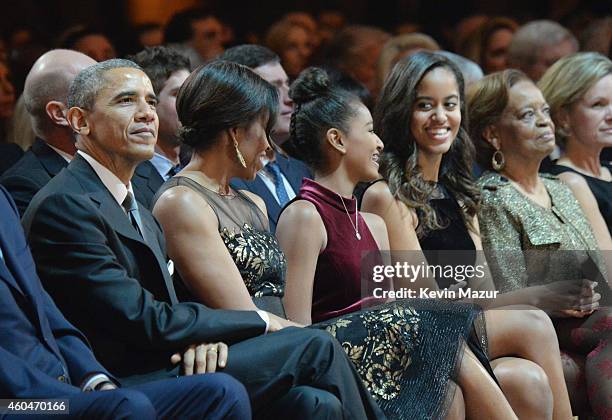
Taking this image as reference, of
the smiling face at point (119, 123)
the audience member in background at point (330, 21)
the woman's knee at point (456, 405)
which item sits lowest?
the audience member in background at point (330, 21)

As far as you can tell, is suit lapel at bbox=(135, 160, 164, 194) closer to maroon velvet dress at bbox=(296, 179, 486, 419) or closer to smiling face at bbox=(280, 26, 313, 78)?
maroon velvet dress at bbox=(296, 179, 486, 419)

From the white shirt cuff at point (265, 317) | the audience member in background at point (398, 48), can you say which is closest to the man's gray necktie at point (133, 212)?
the white shirt cuff at point (265, 317)

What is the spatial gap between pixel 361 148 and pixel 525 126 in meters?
1.01

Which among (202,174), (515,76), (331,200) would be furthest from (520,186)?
(202,174)

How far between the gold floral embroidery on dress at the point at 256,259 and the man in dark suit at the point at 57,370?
704 millimetres

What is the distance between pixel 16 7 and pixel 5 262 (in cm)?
530

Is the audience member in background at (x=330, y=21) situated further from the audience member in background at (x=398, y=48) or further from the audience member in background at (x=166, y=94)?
the audience member in background at (x=166, y=94)

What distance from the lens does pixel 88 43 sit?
6199mm

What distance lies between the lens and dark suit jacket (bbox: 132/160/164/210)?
173 inches

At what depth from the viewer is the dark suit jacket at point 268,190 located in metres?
4.81

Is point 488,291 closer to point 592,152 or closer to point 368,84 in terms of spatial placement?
point 592,152

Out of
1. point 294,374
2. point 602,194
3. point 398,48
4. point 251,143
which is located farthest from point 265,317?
point 398,48

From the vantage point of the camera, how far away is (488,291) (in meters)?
4.61

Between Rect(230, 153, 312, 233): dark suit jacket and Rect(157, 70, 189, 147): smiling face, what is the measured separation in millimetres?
331
